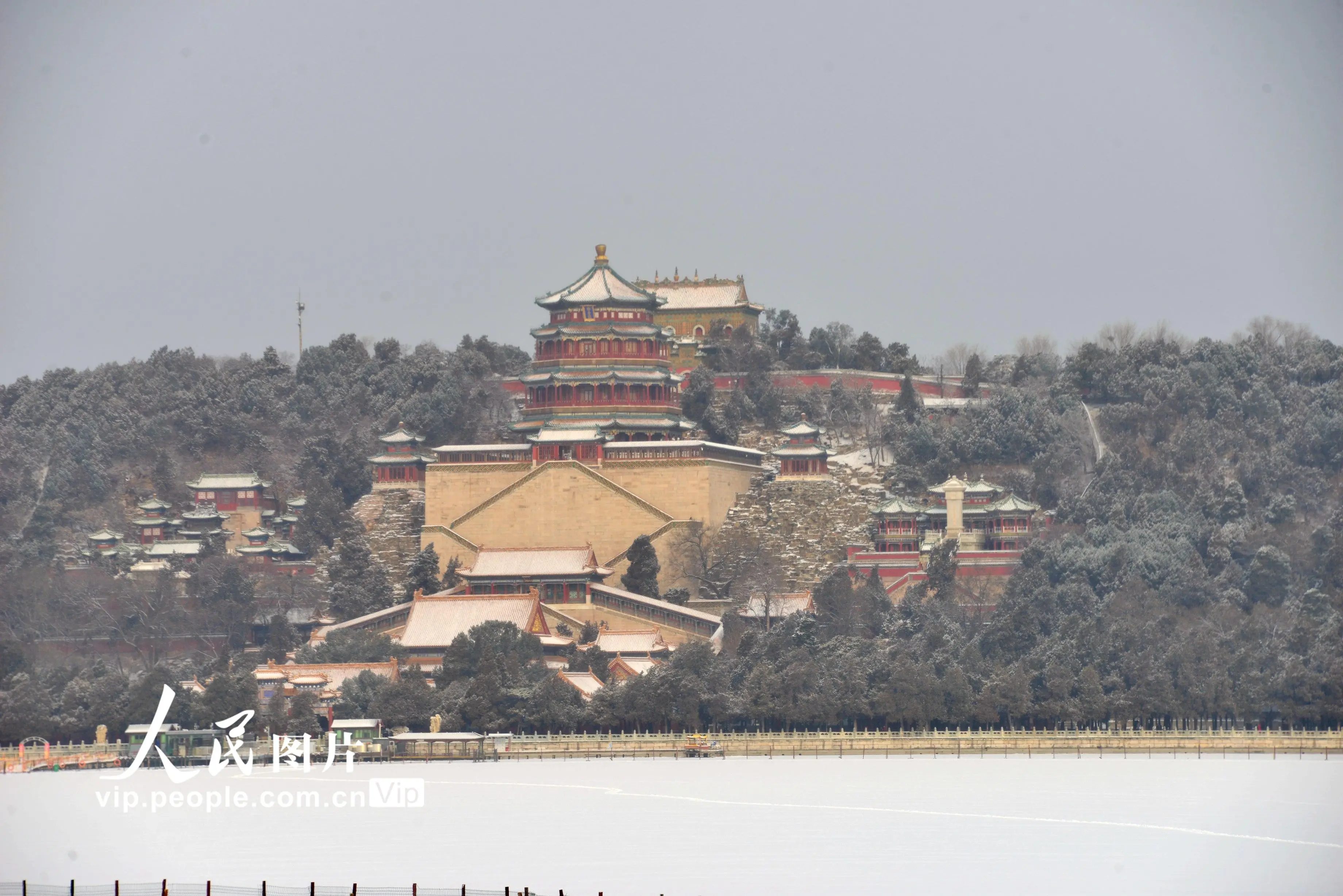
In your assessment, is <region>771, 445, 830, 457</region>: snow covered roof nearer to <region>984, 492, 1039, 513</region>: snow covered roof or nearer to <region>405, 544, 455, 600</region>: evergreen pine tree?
<region>984, 492, 1039, 513</region>: snow covered roof

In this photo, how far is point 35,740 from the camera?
83875 mm

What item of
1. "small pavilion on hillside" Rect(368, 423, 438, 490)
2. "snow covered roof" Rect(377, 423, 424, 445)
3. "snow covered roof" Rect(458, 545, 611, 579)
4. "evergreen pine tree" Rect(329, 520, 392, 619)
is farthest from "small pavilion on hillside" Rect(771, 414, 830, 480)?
"evergreen pine tree" Rect(329, 520, 392, 619)

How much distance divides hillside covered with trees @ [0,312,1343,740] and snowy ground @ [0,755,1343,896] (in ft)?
8.44

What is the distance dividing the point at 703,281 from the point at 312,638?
32.0 metres

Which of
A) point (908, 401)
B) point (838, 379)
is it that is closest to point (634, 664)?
point (908, 401)

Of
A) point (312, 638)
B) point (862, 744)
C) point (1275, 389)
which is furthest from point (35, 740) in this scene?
point (1275, 389)

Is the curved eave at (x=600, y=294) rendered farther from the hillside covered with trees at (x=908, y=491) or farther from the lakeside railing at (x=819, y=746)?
the lakeside railing at (x=819, y=746)

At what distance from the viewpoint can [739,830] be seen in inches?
2549

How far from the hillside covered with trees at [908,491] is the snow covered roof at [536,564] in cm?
340

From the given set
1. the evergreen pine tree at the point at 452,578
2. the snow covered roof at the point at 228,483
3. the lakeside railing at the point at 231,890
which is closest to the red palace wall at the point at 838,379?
the snow covered roof at the point at 228,483

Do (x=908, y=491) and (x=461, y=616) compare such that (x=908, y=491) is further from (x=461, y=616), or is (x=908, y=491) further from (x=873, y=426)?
(x=461, y=616)

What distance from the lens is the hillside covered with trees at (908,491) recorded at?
271 ft

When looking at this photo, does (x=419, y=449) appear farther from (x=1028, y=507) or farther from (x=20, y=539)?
(x=1028, y=507)

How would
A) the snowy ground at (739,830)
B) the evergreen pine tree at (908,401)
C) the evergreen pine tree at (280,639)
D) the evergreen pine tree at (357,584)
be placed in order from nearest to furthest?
the snowy ground at (739,830) < the evergreen pine tree at (280,639) < the evergreen pine tree at (357,584) < the evergreen pine tree at (908,401)
